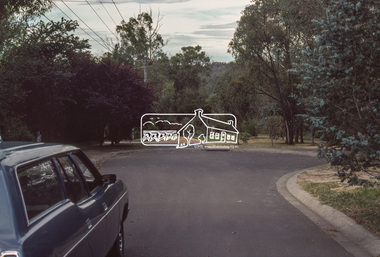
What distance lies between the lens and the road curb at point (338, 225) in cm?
673

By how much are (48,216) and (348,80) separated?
18.0 ft

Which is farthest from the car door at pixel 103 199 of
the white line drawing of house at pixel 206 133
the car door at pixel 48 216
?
the white line drawing of house at pixel 206 133

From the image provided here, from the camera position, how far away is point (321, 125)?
756cm

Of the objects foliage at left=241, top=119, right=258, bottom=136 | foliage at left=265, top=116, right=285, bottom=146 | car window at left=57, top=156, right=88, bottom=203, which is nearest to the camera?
car window at left=57, top=156, right=88, bottom=203

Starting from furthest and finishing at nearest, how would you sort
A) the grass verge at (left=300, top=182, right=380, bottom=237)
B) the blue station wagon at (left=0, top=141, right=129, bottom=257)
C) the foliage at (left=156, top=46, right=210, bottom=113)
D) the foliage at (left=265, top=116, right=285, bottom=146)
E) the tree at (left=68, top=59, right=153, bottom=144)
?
the foliage at (left=156, top=46, right=210, bottom=113) → the foliage at (left=265, top=116, right=285, bottom=146) → the tree at (left=68, top=59, right=153, bottom=144) → the grass verge at (left=300, top=182, right=380, bottom=237) → the blue station wagon at (left=0, top=141, right=129, bottom=257)

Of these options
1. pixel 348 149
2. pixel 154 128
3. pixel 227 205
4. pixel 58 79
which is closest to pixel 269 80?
pixel 154 128

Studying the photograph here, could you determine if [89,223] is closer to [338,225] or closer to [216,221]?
[216,221]

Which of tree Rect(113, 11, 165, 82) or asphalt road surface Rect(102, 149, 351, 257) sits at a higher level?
tree Rect(113, 11, 165, 82)

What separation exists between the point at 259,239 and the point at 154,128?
127 feet

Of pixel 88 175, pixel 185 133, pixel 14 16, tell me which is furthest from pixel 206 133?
pixel 88 175

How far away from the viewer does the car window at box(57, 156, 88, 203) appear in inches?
170

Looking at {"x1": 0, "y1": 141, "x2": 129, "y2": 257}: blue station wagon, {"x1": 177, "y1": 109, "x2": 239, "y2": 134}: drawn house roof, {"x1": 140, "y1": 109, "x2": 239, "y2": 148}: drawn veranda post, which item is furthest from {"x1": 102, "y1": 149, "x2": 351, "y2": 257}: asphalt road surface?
{"x1": 177, "y1": 109, "x2": 239, "y2": 134}: drawn house roof

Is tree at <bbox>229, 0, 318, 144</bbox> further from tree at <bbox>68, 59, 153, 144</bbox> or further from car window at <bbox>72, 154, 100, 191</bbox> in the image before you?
car window at <bbox>72, 154, 100, 191</bbox>

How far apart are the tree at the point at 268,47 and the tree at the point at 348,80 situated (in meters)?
26.9
